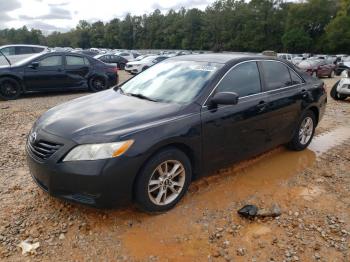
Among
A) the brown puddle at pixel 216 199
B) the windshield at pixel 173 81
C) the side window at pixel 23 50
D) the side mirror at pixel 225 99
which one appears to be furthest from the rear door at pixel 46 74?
the side mirror at pixel 225 99

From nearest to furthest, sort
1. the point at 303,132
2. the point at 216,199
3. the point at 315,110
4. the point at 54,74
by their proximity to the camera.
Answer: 1. the point at 216,199
2. the point at 303,132
3. the point at 315,110
4. the point at 54,74

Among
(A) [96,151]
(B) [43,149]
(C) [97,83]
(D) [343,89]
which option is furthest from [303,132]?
(C) [97,83]

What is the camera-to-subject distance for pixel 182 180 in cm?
345

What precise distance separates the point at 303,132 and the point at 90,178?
3770 mm

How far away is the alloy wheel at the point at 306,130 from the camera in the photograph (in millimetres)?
5230

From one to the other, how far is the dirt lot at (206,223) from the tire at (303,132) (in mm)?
688

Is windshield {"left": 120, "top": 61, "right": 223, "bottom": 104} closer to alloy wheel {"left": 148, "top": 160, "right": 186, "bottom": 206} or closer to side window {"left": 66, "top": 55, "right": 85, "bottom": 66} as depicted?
alloy wheel {"left": 148, "top": 160, "right": 186, "bottom": 206}

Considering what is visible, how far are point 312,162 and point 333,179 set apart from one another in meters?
0.60

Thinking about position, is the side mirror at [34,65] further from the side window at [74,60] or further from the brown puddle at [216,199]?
the brown puddle at [216,199]

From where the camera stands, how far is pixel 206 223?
3.27 m

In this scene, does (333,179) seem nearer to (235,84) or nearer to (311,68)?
(235,84)

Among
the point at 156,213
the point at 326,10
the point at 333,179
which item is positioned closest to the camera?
the point at 156,213

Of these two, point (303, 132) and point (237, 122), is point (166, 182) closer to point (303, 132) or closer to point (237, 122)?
point (237, 122)

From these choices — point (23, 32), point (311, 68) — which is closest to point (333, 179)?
point (311, 68)
